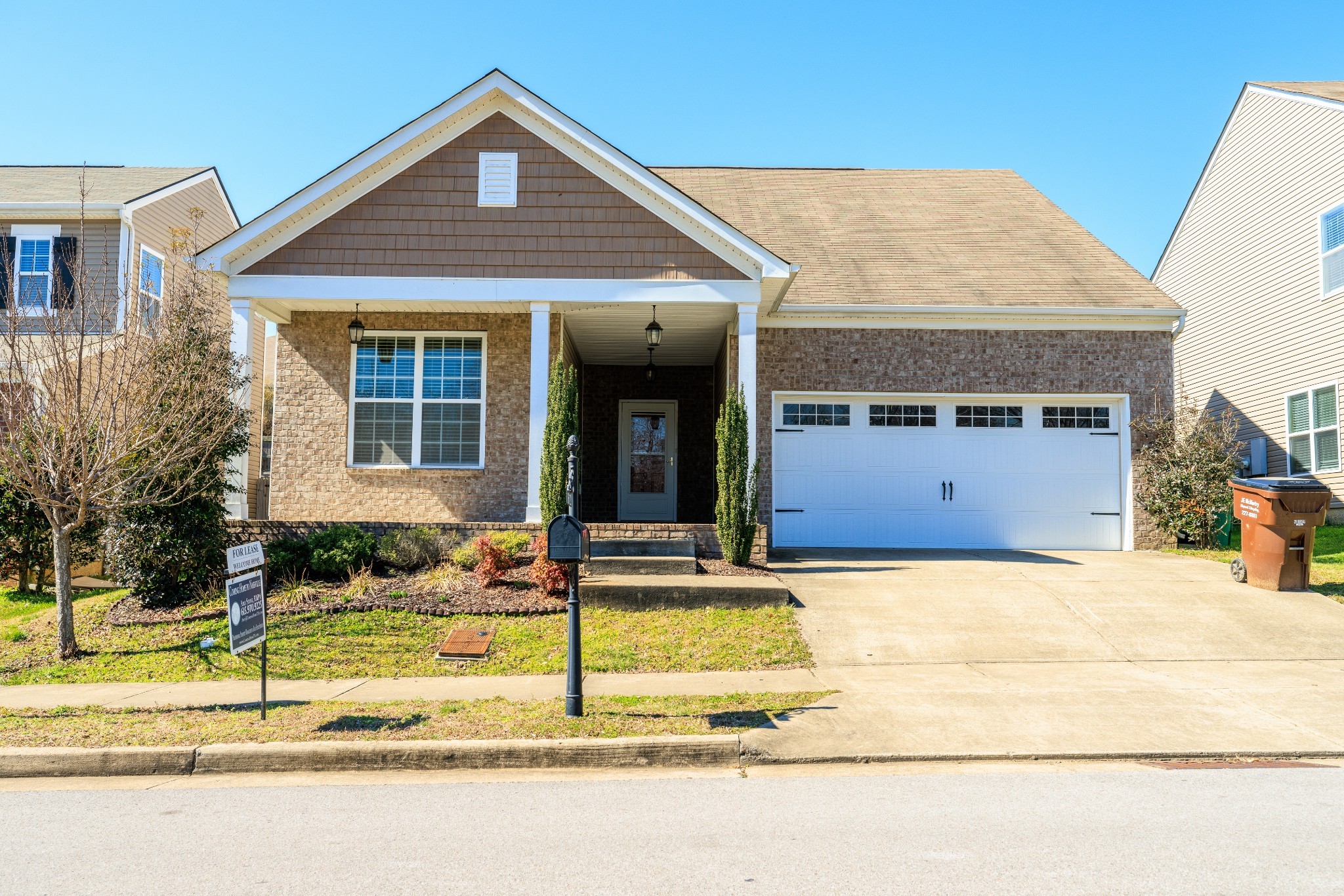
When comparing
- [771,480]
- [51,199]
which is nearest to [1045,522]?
[771,480]

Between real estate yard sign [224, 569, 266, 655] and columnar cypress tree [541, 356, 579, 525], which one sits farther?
columnar cypress tree [541, 356, 579, 525]

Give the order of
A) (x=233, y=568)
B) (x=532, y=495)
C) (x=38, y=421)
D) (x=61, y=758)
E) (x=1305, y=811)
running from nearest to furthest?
(x=1305, y=811) → (x=61, y=758) → (x=233, y=568) → (x=38, y=421) → (x=532, y=495)

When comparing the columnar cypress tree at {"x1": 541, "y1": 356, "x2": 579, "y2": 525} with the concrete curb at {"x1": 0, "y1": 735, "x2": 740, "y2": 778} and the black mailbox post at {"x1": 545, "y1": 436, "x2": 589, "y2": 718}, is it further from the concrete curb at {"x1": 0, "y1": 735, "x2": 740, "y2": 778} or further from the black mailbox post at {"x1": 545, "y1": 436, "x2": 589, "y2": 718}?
the concrete curb at {"x1": 0, "y1": 735, "x2": 740, "y2": 778}

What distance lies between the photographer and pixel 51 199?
58.6 ft

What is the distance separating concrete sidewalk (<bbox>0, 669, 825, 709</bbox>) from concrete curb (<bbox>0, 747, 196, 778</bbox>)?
121 centimetres

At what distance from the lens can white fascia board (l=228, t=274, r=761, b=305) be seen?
1211 centimetres

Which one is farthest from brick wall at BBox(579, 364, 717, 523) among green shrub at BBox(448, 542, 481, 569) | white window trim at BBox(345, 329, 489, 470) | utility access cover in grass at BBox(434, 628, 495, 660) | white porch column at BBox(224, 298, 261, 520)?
utility access cover in grass at BBox(434, 628, 495, 660)

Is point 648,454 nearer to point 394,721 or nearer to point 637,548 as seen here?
point 637,548

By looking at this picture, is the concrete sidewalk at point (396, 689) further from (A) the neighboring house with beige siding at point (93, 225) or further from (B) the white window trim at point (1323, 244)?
(B) the white window trim at point (1323, 244)

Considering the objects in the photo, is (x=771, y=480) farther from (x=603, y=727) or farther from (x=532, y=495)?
(x=603, y=727)

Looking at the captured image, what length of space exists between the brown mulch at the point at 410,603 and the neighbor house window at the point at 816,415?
5.31 meters

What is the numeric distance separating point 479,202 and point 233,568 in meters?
7.05

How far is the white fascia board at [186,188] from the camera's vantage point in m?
18.3

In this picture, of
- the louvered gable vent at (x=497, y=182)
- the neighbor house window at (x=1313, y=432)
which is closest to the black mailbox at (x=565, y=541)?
the louvered gable vent at (x=497, y=182)
